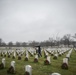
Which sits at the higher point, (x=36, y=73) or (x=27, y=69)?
(x=27, y=69)

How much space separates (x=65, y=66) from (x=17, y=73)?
4025 mm

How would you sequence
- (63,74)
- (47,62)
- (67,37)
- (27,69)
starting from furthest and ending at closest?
(67,37)
(47,62)
(63,74)
(27,69)

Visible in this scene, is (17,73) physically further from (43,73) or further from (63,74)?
(63,74)

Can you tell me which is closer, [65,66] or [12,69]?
[12,69]

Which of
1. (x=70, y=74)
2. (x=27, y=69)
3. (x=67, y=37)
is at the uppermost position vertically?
(x=67, y=37)

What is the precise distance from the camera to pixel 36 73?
7.99 m

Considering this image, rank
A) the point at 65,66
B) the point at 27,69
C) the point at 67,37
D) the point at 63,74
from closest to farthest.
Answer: the point at 27,69 < the point at 63,74 < the point at 65,66 < the point at 67,37

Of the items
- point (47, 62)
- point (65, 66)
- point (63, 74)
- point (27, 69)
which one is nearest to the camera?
point (27, 69)

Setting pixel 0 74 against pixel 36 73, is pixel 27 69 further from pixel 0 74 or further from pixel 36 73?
pixel 0 74

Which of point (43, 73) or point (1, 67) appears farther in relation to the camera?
point (1, 67)

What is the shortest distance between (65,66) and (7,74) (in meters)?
4.72

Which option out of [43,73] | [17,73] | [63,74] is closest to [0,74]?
[17,73]

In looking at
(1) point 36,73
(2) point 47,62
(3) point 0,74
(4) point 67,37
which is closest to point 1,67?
(3) point 0,74

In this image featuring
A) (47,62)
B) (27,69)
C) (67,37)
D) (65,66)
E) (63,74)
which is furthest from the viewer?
(67,37)
